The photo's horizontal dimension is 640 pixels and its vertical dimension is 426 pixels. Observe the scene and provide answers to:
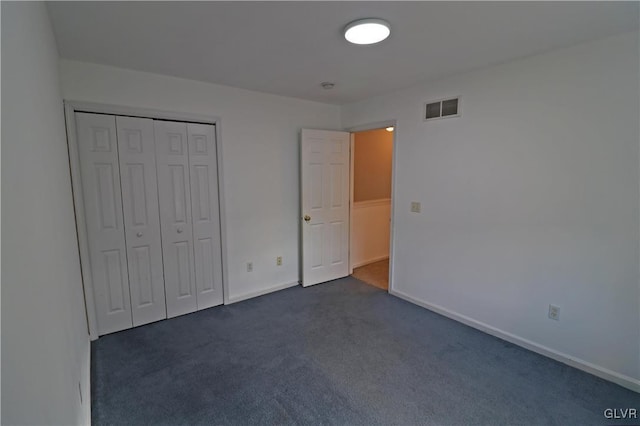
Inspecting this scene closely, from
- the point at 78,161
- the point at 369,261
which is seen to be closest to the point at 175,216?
the point at 78,161

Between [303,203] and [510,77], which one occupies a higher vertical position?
[510,77]

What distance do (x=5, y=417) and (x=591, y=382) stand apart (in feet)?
10.0

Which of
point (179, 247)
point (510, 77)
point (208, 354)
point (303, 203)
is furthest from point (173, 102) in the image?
point (510, 77)

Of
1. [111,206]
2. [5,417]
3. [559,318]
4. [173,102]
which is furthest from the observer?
[173,102]

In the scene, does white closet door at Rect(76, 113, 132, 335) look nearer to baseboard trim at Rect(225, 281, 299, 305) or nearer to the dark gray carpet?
the dark gray carpet

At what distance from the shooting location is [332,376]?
7.23ft

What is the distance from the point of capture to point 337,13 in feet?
5.71

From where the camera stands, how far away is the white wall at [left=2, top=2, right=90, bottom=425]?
66 cm

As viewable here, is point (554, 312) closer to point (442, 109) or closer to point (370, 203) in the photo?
point (442, 109)

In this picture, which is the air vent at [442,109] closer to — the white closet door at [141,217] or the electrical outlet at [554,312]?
the electrical outlet at [554,312]

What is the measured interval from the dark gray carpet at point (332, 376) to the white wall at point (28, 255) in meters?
0.86

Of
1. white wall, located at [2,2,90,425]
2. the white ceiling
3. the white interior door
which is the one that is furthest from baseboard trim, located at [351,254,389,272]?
white wall, located at [2,2,90,425]

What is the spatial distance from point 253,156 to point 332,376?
2341 mm

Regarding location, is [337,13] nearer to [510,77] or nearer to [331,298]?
[510,77]
